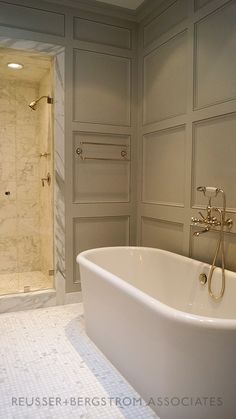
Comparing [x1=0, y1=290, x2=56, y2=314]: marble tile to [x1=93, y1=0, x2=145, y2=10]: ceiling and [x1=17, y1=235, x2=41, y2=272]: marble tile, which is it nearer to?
[x1=17, y1=235, x2=41, y2=272]: marble tile

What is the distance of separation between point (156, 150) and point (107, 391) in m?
2.05

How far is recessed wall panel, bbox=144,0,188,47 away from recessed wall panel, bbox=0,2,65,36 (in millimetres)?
804

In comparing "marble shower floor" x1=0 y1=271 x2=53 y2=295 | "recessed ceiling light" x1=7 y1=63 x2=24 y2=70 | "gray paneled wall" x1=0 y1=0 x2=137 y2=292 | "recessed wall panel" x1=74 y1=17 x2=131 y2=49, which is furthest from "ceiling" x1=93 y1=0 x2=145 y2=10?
"marble shower floor" x1=0 y1=271 x2=53 y2=295

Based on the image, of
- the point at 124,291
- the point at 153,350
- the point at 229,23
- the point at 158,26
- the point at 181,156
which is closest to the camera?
the point at 153,350

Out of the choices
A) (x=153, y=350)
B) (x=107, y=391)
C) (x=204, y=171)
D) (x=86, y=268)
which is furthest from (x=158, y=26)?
(x=107, y=391)

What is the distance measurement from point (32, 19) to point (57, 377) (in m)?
2.80

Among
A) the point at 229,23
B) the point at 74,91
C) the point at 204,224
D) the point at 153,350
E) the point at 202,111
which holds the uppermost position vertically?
the point at 229,23

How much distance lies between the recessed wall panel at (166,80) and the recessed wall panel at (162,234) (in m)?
0.96

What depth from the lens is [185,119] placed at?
2613 millimetres

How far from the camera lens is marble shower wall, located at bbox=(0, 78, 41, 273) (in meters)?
3.71

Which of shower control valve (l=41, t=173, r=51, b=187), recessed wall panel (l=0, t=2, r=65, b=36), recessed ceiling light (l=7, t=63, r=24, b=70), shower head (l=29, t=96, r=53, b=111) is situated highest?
recessed wall panel (l=0, t=2, r=65, b=36)

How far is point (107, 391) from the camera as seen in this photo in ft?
5.92

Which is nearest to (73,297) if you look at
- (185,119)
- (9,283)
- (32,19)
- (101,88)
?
(9,283)

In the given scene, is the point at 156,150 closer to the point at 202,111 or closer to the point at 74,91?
the point at 202,111
